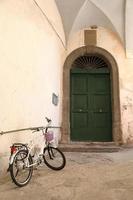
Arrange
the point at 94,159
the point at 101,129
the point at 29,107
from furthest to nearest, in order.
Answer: the point at 101,129 → the point at 94,159 → the point at 29,107

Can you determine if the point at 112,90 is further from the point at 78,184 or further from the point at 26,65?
the point at 78,184

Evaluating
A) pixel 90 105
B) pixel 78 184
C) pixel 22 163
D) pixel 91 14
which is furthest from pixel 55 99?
pixel 78 184

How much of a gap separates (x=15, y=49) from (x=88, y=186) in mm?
2531

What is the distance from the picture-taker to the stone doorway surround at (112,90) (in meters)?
7.22

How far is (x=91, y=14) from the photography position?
7.37 m

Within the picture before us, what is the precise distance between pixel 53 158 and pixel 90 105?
3681mm

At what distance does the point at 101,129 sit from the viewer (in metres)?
7.57

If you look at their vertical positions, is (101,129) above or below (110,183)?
above

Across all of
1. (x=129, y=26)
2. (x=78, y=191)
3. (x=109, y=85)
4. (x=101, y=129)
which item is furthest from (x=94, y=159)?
(x=129, y=26)

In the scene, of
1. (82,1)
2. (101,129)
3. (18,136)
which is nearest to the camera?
(18,136)

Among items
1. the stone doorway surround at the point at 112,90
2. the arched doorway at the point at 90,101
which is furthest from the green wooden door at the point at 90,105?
the stone doorway surround at the point at 112,90

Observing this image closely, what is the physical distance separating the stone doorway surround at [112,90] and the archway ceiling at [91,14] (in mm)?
692

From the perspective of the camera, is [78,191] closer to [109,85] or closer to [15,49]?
[15,49]

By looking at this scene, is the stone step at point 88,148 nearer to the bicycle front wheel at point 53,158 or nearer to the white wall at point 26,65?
the white wall at point 26,65
